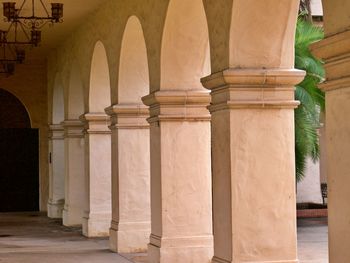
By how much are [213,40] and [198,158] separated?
3031 millimetres

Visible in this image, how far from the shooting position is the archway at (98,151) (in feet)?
61.5

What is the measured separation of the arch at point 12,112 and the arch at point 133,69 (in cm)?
1305

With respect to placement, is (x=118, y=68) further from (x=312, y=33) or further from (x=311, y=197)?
(x=311, y=197)

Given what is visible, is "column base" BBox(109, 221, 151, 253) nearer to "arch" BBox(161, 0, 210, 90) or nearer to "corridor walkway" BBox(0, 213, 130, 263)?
"corridor walkway" BBox(0, 213, 130, 263)

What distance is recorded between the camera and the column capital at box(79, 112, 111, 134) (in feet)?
61.3

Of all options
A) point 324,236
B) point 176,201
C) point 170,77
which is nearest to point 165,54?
point 170,77

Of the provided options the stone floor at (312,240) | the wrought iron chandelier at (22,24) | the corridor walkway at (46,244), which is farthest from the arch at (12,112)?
the stone floor at (312,240)

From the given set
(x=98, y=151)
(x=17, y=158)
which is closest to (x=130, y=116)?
(x=98, y=151)

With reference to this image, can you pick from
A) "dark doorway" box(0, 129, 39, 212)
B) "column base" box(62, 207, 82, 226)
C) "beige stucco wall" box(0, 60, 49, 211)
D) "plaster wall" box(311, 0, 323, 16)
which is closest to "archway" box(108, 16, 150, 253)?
"column base" box(62, 207, 82, 226)

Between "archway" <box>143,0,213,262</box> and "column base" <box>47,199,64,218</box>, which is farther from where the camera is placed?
"column base" <box>47,199,64,218</box>

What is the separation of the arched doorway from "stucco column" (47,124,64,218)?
2.23 metres

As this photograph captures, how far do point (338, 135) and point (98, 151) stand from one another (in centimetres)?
1254

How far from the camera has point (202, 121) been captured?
12.6 m

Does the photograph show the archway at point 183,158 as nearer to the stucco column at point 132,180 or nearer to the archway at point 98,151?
the stucco column at point 132,180
